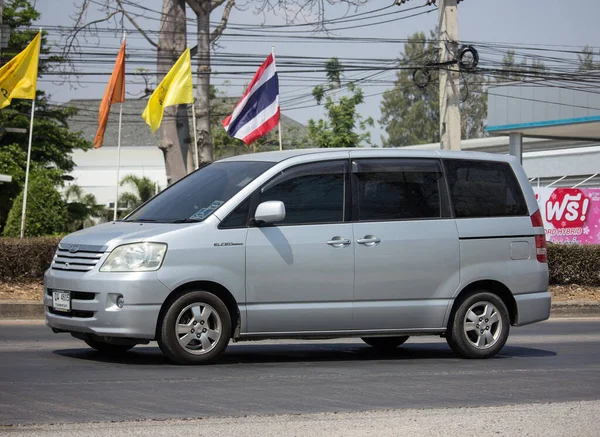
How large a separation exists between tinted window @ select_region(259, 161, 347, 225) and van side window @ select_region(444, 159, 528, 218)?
1272 mm

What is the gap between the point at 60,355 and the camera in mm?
9914

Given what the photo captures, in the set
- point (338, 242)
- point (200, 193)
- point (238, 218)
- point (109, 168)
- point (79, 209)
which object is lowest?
point (338, 242)

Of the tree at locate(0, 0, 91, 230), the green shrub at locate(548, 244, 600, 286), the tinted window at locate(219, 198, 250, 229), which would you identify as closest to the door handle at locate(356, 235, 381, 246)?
the tinted window at locate(219, 198, 250, 229)

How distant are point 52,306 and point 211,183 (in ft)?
6.17

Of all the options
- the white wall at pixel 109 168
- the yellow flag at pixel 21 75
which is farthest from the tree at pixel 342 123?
the yellow flag at pixel 21 75

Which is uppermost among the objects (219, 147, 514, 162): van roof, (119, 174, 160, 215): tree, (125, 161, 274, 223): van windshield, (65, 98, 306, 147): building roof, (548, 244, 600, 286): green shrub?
(65, 98, 306, 147): building roof

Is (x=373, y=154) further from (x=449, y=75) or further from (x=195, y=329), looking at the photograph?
(x=449, y=75)

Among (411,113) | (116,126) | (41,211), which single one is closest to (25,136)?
(41,211)

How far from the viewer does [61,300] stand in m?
9.28

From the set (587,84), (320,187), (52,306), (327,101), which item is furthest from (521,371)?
(327,101)

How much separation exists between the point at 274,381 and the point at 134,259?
5.36 ft

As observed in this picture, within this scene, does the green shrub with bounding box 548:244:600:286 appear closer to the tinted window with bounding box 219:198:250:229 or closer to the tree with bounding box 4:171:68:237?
the tinted window with bounding box 219:198:250:229

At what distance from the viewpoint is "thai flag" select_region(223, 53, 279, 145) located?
74.3ft

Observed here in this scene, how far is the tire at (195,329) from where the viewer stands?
357 inches
